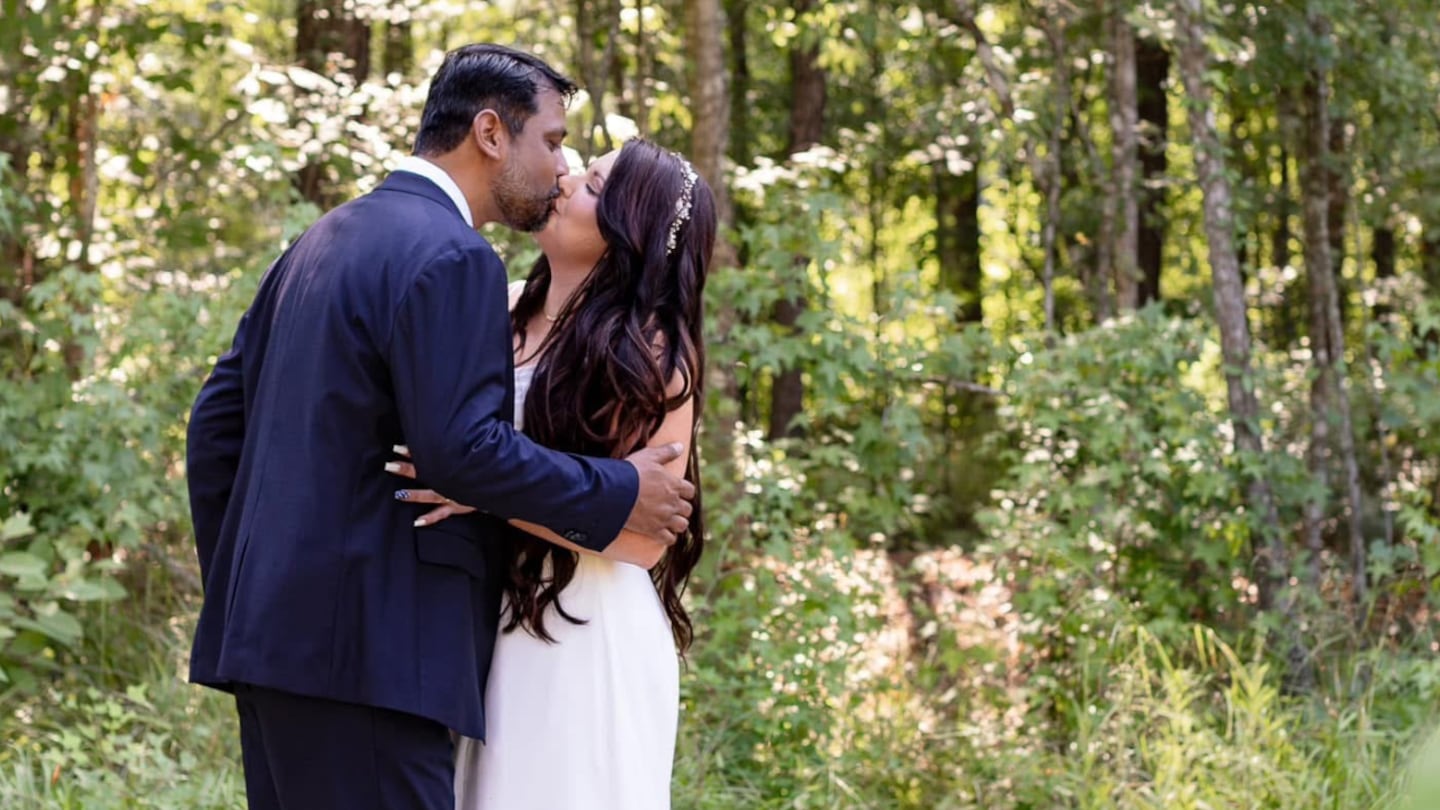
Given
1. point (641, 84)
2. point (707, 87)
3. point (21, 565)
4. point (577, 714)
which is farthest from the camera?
point (641, 84)

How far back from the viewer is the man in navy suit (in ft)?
7.99

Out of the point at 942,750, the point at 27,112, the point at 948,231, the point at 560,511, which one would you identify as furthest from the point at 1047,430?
the point at 948,231

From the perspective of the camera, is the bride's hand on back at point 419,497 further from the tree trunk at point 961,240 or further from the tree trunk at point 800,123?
the tree trunk at point 961,240

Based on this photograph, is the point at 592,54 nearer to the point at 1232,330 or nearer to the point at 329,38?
the point at 329,38

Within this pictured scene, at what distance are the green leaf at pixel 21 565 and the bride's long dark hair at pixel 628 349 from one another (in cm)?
250

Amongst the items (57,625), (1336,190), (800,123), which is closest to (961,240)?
(800,123)

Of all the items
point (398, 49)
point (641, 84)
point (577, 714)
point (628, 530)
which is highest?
point (398, 49)

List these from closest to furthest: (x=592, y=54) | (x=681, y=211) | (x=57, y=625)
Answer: (x=681, y=211) → (x=57, y=625) → (x=592, y=54)

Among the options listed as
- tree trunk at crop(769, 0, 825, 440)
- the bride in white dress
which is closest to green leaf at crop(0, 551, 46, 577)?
the bride in white dress

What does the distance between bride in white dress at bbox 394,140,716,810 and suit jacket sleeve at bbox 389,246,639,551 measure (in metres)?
0.21

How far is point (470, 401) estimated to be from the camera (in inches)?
96.0

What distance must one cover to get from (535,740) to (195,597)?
3686 millimetres

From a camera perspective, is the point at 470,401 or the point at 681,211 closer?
the point at 470,401

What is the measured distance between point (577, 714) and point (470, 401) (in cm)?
75
